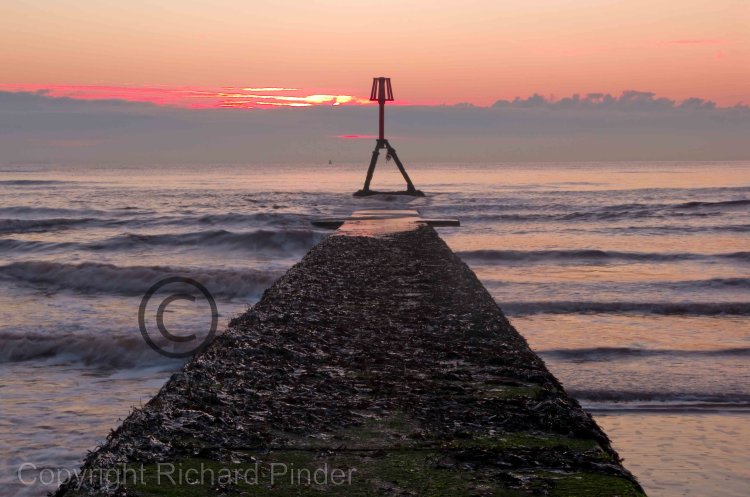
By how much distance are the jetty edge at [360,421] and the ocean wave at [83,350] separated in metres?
3.98

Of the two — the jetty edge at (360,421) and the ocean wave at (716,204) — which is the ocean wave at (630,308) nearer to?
the jetty edge at (360,421)

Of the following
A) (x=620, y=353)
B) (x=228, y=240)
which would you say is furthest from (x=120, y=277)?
(x=620, y=353)

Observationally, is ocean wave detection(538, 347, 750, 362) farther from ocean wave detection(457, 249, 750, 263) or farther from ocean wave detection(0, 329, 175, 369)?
ocean wave detection(457, 249, 750, 263)

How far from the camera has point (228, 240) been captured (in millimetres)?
26859

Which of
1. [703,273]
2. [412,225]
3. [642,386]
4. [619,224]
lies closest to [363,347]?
[642,386]

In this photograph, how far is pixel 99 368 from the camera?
10062 mm

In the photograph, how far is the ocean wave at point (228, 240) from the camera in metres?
25.6

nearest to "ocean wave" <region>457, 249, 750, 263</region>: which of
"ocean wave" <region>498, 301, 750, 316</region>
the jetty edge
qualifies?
"ocean wave" <region>498, 301, 750, 316</region>

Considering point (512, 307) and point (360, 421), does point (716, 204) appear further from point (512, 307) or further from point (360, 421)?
point (360, 421)

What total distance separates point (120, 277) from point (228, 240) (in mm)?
8447

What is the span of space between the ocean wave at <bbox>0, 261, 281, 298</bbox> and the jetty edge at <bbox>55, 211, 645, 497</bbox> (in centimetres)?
1065

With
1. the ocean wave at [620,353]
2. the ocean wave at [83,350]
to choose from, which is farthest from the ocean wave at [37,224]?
the ocean wave at [620,353]

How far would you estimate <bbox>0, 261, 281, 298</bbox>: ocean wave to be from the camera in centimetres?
Result: 1745

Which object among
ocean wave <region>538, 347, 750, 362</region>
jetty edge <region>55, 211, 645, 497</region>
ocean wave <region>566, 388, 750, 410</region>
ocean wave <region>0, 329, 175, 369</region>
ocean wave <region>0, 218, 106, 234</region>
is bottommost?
ocean wave <region>0, 218, 106, 234</region>
